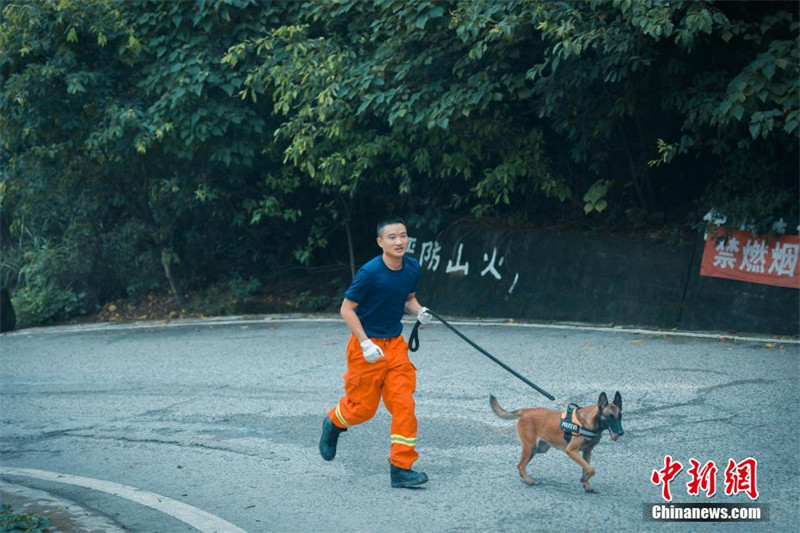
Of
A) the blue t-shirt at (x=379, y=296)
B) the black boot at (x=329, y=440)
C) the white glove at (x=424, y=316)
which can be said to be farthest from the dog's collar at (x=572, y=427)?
the black boot at (x=329, y=440)

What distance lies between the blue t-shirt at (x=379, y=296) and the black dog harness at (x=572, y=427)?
1314 millimetres

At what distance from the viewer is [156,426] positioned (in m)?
8.77

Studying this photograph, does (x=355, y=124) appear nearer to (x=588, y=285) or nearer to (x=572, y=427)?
(x=588, y=285)

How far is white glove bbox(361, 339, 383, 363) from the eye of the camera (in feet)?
21.2

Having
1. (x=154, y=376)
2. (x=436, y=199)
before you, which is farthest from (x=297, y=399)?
(x=436, y=199)

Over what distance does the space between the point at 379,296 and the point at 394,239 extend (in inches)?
15.9

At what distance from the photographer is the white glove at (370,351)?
645 cm

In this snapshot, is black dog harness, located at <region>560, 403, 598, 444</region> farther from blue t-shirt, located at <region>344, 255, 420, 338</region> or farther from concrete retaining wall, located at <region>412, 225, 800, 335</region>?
concrete retaining wall, located at <region>412, 225, 800, 335</region>

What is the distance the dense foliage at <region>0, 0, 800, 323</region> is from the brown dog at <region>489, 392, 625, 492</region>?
211 inches

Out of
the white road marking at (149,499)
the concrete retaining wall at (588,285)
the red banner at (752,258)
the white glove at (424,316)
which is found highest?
the red banner at (752,258)

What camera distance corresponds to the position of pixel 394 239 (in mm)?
6695

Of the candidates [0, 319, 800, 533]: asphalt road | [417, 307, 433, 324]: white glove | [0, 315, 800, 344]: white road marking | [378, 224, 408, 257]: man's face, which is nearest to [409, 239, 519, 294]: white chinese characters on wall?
[0, 315, 800, 344]: white road marking

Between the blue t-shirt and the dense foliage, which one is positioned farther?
the dense foliage

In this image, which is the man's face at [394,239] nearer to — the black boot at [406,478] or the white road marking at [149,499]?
the black boot at [406,478]
